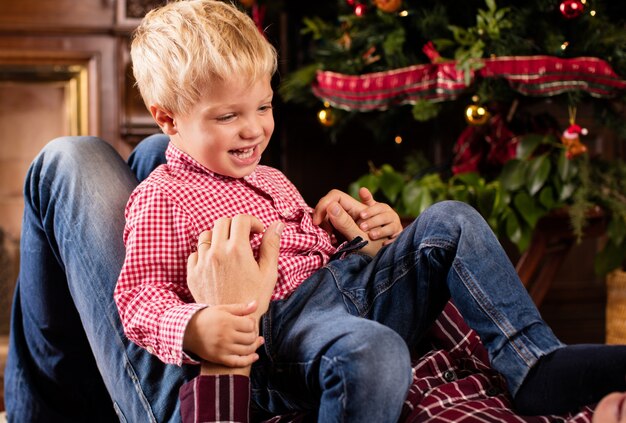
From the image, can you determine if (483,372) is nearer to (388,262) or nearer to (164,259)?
(388,262)

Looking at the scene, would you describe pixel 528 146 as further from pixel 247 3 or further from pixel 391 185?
pixel 247 3

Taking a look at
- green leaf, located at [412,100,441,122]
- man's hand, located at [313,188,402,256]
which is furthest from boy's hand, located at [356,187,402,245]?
green leaf, located at [412,100,441,122]

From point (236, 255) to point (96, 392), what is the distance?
0.55 meters

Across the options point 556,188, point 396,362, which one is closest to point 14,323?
point 396,362

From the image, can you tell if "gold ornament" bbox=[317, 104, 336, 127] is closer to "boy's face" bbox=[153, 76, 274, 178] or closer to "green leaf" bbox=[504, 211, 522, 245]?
"green leaf" bbox=[504, 211, 522, 245]

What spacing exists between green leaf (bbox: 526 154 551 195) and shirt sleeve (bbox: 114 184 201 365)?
121cm

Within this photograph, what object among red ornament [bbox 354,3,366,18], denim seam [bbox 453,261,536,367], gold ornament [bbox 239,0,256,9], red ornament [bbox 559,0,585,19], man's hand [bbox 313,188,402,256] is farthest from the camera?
gold ornament [bbox 239,0,256,9]

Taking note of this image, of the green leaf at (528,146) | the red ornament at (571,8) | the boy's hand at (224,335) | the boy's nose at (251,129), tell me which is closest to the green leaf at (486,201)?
the green leaf at (528,146)

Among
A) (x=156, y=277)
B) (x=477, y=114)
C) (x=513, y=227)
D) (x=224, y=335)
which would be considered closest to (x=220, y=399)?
(x=224, y=335)

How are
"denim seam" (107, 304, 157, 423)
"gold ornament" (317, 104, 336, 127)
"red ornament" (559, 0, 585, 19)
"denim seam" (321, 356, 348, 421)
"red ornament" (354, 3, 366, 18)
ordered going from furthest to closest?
"gold ornament" (317, 104, 336, 127), "red ornament" (354, 3, 366, 18), "red ornament" (559, 0, 585, 19), "denim seam" (107, 304, 157, 423), "denim seam" (321, 356, 348, 421)

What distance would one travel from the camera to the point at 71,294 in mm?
1272

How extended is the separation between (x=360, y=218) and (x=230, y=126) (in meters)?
0.26

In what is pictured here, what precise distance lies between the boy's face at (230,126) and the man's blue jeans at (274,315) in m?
0.19

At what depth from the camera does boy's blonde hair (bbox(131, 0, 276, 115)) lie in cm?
109
